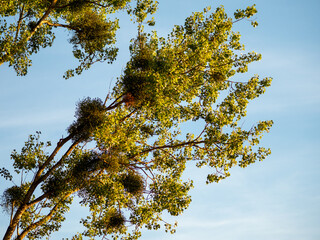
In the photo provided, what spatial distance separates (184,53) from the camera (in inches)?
491

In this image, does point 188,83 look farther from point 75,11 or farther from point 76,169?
point 75,11

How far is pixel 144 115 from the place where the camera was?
13.2m

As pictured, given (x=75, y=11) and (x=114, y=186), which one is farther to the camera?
(x=75, y=11)

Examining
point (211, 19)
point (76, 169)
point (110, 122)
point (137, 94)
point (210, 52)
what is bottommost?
point (76, 169)

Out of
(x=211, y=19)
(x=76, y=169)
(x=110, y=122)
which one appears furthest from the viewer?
(x=211, y=19)

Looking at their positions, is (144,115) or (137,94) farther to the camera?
(144,115)

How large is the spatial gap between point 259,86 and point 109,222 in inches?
288

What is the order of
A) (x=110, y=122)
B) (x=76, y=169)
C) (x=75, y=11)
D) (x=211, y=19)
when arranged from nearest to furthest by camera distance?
(x=110, y=122), (x=76, y=169), (x=211, y=19), (x=75, y=11)

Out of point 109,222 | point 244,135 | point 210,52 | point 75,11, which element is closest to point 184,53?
point 210,52

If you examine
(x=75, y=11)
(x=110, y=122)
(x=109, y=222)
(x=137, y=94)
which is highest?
(x=75, y=11)

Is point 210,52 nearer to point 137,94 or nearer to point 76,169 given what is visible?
point 137,94

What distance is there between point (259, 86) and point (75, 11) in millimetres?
8004

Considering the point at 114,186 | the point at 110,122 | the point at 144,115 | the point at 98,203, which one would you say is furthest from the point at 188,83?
the point at 98,203

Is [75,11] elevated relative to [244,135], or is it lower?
elevated
